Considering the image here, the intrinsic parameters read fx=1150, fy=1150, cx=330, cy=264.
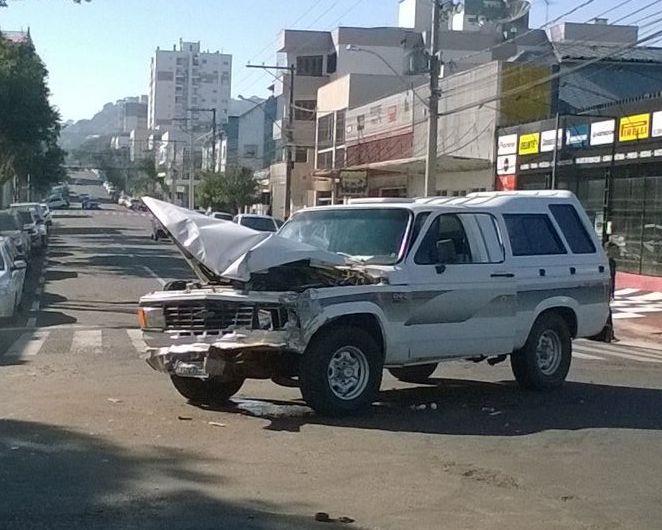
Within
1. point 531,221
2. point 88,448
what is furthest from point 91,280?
point 88,448

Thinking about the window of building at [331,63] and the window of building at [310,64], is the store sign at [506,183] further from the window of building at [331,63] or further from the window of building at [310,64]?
the window of building at [310,64]

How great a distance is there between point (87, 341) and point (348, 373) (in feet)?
24.5

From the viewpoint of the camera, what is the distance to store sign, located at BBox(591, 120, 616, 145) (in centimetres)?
3516

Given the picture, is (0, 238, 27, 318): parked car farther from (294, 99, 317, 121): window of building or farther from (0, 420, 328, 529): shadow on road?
(294, 99, 317, 121): window of building

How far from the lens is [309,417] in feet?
35.0

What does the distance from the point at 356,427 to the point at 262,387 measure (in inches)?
106

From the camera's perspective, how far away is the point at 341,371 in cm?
1067

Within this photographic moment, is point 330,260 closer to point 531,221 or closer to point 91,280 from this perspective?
point 531,221

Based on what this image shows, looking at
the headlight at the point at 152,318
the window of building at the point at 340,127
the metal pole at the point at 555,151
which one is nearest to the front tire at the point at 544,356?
the headlight at the point at 152,318

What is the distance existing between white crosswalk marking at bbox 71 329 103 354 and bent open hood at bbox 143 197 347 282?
17.5 feet

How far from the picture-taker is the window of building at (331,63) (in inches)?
3361

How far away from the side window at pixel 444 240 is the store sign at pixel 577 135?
2621cm

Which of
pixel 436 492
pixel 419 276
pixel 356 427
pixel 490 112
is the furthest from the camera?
pixel 490 112

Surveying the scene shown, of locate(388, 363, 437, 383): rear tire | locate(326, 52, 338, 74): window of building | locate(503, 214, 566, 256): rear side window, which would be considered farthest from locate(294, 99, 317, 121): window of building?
locate(503, 214, 566, 256): rear side window
